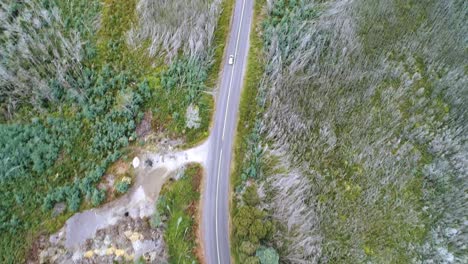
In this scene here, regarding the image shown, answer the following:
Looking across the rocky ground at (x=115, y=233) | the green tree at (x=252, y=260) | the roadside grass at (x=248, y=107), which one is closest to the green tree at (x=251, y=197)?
the roadside grass at (x=248, y=107)

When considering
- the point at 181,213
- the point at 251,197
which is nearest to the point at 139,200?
the point at 181,213

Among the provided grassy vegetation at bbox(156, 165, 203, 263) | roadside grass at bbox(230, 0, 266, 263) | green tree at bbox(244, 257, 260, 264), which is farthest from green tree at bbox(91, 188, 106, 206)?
green tree at bbox(244, 257, 260, 264)

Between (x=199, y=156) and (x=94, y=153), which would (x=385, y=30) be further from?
(x=94, y=153)

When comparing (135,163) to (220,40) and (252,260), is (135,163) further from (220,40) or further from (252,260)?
(220,40)

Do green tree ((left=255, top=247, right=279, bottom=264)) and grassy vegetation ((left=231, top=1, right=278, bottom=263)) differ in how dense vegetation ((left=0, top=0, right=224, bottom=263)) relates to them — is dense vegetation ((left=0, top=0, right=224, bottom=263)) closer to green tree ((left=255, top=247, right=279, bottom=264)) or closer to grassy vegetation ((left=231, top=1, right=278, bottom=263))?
grassy vegetation ((left=231, top=1, right=278, bottom=263))

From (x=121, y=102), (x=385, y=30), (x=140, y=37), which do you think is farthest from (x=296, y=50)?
(x=121, y=102)

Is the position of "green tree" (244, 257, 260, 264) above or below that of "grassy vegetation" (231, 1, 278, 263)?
below

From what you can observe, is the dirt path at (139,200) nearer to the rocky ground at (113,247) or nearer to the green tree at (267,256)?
the rocky ground at (113,247)
